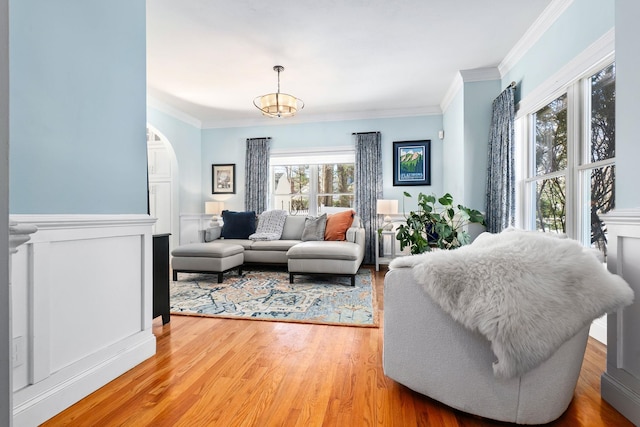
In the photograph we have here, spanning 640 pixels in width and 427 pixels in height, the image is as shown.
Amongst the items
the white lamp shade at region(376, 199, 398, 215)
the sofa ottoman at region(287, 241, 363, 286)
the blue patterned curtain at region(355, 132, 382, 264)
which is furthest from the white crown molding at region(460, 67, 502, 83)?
the sofa ottoman at region(287, 241, 363, 286)

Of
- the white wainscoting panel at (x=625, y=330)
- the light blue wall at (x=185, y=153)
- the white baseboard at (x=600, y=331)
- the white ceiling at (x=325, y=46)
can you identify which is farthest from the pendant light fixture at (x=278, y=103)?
the white baseboard at (x=600, y=331)

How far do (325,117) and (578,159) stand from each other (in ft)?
12.2

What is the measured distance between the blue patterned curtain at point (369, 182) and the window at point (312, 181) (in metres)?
0.25

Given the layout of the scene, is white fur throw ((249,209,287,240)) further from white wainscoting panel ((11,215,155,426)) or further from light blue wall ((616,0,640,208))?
light blue wall ((616,0,640,208))

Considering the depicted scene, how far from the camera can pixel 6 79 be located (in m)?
0.45

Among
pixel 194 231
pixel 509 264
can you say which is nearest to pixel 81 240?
pixel 509 264

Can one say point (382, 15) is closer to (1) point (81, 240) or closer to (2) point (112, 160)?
(2) point (112, 160)

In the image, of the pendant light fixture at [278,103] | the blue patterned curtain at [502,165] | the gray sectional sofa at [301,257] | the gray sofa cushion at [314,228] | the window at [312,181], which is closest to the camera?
the blue patterned curtain at [502,165]

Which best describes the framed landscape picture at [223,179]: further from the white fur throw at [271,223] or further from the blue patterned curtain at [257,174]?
the white fur throw at [271,223]

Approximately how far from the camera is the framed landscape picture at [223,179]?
Result: 570 cm

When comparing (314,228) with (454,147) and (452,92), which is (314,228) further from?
(452,92)

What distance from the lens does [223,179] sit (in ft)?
18.8

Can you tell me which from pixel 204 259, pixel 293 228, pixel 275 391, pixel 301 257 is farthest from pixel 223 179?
pixel 275 391

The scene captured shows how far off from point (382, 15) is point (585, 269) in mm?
2361
